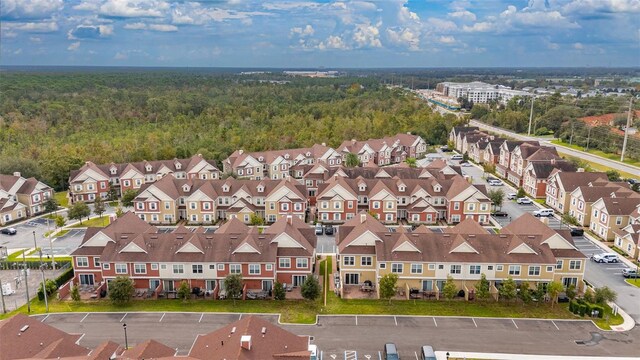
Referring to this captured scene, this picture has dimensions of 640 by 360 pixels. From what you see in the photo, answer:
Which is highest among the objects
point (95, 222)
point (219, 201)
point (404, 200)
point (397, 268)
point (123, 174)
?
point (123, 174)

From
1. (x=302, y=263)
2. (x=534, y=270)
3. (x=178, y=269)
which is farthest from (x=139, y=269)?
(x=534, y=270)

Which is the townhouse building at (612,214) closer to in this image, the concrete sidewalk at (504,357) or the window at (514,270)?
the window at (514,270)

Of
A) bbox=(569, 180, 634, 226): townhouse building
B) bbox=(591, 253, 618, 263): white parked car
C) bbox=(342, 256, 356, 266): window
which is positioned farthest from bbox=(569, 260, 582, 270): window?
bbox=(569, 180, 634, 226): townhouse building

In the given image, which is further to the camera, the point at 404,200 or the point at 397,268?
the point at 404,200

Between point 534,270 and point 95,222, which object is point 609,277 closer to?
point 534,270

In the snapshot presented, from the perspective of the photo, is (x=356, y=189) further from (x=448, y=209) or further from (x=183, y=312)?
(x=183, y=312)

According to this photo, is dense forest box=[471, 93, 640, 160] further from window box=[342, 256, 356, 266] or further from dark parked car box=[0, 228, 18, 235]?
dark parked car box=[0, 228, 18, 235]

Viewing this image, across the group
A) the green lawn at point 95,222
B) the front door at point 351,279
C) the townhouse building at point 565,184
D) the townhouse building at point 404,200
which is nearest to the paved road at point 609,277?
the townhouse building at point 565,184
